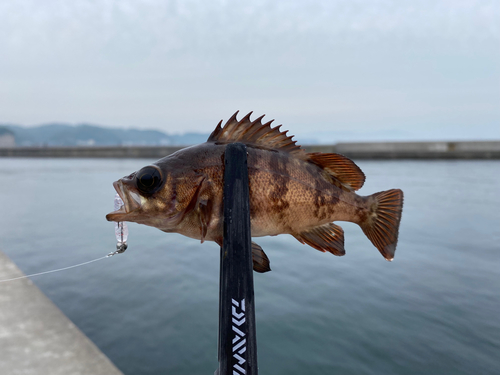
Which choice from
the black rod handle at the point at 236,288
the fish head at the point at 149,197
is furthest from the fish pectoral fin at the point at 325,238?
the fish head at the point at 149,197

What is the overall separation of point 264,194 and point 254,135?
0.31 m

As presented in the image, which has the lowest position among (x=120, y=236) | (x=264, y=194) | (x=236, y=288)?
(x=236, y=288)

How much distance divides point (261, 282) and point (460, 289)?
4.19 metres

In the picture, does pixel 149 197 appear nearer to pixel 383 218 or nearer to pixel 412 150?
pixel 383 218

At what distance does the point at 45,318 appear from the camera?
486 centimetres

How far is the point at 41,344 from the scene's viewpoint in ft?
13.7

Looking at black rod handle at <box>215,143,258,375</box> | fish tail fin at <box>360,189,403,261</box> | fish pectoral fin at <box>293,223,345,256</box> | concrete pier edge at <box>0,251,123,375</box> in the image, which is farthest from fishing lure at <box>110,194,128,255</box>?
concrete pier edge at <box>0,251,123,375</box>

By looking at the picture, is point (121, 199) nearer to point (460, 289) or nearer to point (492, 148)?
point (460, 289)

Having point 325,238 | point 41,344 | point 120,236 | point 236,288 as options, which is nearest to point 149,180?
point 120,236

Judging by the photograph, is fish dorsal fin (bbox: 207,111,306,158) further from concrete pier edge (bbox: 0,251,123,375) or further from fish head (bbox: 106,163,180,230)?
concrete pier edge (bbox: 0,251,123,375)

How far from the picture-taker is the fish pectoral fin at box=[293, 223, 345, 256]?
1.65 metres

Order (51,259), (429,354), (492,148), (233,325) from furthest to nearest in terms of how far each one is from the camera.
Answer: (492,148), (51,259), (429,354), (233,325)

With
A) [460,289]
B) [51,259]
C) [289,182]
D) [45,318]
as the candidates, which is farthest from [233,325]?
[51,259]

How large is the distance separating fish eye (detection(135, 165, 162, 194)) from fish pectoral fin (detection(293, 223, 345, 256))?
2.34 ft
